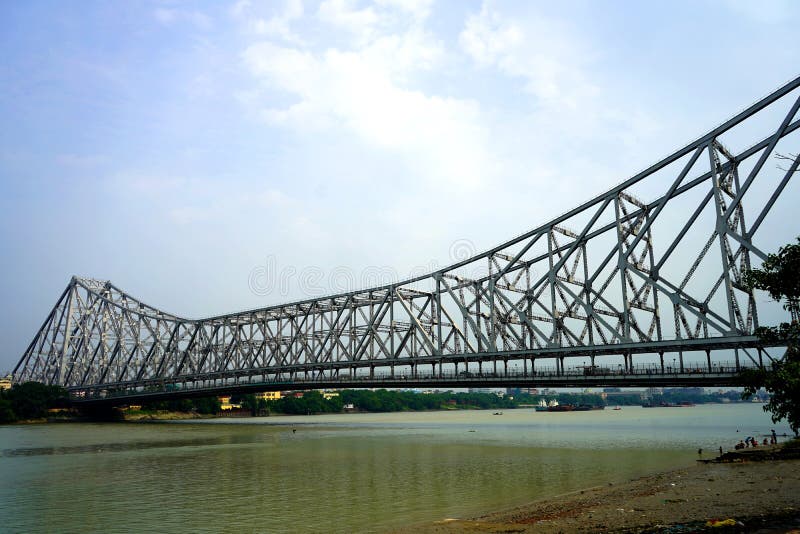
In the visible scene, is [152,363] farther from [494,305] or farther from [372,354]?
[494,305]

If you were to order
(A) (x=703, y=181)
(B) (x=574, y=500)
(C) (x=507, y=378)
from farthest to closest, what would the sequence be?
(C) (x=507, y=378)
(A) (x=703, y=181)
(B) (x=574, y=500)

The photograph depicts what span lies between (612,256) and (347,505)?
3213 cm

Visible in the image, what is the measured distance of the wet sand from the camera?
620 inches

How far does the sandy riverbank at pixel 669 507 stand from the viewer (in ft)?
51.8

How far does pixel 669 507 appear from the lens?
1883 centimetres

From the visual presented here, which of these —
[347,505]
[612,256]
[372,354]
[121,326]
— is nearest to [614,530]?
[347,505]

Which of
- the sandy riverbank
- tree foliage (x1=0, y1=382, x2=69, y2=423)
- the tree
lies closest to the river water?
the sandy riverbank

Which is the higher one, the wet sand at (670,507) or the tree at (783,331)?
the tree at (783,331)

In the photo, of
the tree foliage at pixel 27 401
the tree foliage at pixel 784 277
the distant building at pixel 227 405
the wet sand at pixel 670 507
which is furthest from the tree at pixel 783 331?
the distant building at pixel 227 405

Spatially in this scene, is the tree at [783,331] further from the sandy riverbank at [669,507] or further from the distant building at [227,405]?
the distant building at [227,405]

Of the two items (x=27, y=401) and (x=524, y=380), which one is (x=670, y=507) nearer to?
(x=524, y=380)

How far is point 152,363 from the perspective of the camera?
110 m

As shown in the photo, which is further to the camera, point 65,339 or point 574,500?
point 65,339

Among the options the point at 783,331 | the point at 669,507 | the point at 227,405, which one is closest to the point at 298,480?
the point at 669,507
